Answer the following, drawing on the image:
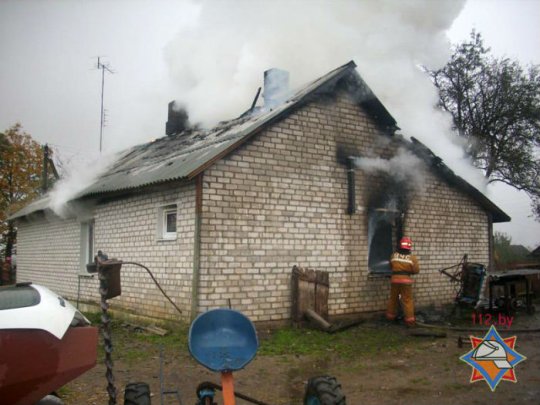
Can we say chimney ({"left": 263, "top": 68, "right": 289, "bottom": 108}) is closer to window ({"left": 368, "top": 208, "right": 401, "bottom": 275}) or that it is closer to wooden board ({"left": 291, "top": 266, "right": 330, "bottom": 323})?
window ({"left": 368, "top": 208, "right": 401, "bottom": 275})

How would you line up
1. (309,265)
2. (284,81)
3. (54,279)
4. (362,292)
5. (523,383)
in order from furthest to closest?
(54,279) < (284,81) < (362,292) < (309,265) < (523,383)

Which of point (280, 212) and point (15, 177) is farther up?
point (15, 177)

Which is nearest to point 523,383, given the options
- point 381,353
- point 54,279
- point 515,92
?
point 381,353

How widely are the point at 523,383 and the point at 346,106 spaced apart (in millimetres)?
6811

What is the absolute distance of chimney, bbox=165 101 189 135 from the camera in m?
15.9

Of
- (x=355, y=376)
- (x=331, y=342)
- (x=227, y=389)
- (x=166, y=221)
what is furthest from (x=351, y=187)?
(x=227, y=389)

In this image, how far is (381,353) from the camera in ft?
26.9

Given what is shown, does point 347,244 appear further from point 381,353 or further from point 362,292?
point 381,353

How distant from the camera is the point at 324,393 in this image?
3969 mm

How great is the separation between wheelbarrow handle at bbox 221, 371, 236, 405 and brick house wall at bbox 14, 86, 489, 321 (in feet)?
16.8

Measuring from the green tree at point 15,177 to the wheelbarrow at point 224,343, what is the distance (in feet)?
80.7

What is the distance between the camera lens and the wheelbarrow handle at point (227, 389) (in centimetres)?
380

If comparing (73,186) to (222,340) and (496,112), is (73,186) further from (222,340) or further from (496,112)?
(496,112)

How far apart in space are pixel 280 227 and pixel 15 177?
839 inches
